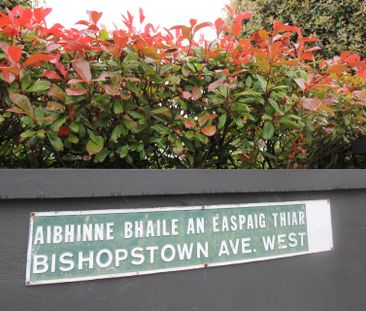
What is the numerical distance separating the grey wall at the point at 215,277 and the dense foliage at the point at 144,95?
21 cm

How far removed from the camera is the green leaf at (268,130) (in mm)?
1534

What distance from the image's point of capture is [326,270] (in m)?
1.77

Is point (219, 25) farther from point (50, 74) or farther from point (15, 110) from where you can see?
point (15, 110)

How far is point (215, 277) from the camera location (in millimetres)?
1461

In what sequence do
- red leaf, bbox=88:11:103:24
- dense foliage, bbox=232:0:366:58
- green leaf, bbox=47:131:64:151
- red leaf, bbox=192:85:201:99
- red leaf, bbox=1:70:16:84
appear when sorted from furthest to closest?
dense foliage, bbox=232:0:366:58
red leaf, bbox=192:85:201:99
red leaf, bbox=88:11:103:24
green leaf, bbox=47:131:64:151
red leaf, bbox=1:70:16:84

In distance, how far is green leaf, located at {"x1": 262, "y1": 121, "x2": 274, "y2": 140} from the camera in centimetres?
153

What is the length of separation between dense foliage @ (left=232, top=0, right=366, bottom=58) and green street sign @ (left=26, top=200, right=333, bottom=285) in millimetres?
2965

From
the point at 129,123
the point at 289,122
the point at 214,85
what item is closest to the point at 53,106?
the point at 129,123

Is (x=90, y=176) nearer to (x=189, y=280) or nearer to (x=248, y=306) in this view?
(x=189, y=280)

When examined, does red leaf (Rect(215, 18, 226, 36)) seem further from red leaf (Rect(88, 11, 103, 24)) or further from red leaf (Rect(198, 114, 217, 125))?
red leaf (Rect(88, 11, 103, 24))

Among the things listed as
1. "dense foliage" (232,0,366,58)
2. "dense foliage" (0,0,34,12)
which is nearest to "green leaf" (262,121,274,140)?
"dense foliage" (232,0,366,58)

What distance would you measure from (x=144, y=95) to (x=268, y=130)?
58 centimetres

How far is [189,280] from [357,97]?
1.27 m

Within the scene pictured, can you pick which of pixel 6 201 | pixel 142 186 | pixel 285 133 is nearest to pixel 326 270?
pixel 285 133
